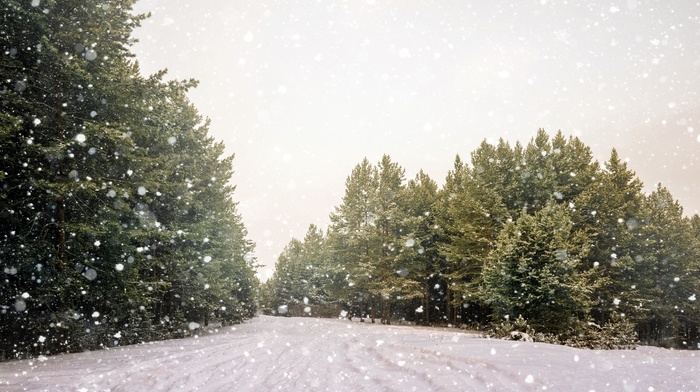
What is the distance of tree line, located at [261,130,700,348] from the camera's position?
63.3 feet

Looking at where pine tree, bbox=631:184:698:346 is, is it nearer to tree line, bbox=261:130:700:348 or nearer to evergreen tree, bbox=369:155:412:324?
tree line, bbox=261:130:700:348

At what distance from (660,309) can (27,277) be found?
4030 centimetres

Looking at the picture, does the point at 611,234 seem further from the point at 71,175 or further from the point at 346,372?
the point at 71,175

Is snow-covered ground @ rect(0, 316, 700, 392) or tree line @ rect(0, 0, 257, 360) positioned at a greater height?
tree line @ rect(0, 0, 257, 360)

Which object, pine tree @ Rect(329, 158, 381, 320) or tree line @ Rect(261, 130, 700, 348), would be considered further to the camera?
pine tree @ Rect(329, 158, 381, 320)

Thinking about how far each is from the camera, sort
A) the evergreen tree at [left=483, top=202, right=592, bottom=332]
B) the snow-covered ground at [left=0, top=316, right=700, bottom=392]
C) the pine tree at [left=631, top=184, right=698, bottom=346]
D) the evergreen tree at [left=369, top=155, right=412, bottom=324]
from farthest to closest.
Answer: the evergreen tree at [left=369, top=155, right=412, bottom=324], the pine tree at [left=631, top=184, right=698, bottom=346], the evergreen tree at [left=483, top=202, right=592, bottom=332], the snow-covered ground at [left=0, top=316, right=700, bottom=392]

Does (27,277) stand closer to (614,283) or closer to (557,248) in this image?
(557,248)

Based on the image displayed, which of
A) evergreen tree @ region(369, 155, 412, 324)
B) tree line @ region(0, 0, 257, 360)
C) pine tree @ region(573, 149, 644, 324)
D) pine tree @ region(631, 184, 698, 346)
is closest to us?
tree line @ region(0, 0, 257, 360)

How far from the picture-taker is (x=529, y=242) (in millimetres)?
19078

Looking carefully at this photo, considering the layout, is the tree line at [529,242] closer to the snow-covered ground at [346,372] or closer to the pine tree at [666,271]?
the pine tree at [666,271]

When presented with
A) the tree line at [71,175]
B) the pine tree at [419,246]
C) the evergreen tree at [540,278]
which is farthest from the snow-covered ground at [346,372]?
the pine tree at [419,246]

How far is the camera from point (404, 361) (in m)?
10.0

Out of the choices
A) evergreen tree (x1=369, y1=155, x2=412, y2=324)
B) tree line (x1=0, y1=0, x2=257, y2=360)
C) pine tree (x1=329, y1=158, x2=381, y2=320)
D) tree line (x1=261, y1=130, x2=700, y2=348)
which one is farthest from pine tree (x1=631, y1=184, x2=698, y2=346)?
tree line (x1=0, y1=0, x2=257, y2=360)

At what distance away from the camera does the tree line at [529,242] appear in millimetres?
19281
